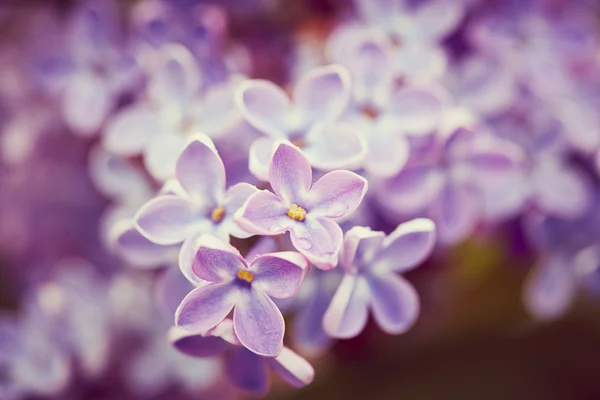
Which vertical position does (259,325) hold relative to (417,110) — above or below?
below

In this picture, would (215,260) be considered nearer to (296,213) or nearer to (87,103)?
(296,213)

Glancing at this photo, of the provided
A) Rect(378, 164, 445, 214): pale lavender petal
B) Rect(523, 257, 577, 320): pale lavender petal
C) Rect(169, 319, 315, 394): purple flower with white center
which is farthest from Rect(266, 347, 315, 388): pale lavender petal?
Rect(523, 257, 577, 320): pale lavender petal

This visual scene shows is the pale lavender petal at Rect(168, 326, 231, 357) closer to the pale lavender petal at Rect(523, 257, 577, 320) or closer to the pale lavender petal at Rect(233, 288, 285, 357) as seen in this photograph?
the pale lavender petal at Rect(233, 288, 285, 357)

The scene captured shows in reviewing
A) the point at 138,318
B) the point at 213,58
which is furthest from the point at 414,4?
the point at 138,318

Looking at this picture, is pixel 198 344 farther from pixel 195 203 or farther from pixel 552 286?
pixel 552 286

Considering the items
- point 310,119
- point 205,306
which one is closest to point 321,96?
point 310,119

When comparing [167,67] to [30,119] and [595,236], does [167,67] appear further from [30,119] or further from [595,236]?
[595,236]

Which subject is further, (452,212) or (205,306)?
(452,212)
